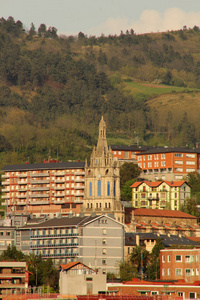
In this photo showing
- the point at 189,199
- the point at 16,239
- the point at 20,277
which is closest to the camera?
the point at 20,277

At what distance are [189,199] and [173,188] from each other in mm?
3964

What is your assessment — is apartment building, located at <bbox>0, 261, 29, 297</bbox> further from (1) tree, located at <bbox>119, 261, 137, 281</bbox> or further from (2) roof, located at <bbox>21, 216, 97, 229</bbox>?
(2) roof, located at <bbox>21, 216, 97, 229</bbox>

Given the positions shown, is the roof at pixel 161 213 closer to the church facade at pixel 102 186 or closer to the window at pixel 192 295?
the church facade at pixel 102 186

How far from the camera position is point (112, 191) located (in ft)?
574

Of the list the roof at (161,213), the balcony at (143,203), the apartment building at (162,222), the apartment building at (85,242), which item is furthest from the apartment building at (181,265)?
the balcony at (143,203)

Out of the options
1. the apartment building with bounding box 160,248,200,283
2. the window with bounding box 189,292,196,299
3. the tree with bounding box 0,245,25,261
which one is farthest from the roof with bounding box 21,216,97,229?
the window with bounding box 189,292,196,299

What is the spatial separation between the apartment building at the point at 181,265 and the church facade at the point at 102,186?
3878 centimetres

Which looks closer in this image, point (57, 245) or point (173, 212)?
point (57, 245)

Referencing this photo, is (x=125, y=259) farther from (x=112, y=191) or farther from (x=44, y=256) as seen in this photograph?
(x=112, y=191)

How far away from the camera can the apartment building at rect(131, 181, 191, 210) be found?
7589 inches

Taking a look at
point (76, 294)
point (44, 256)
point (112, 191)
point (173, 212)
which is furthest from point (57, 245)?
point (76, 294)

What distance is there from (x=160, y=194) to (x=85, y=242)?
47199 mm

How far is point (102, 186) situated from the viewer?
177 meters

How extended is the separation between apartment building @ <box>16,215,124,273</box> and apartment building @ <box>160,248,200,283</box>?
660 inches
